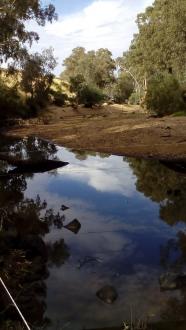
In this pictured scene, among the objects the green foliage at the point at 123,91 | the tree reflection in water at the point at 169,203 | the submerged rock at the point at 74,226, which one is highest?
the green foliage at the point at 123,91

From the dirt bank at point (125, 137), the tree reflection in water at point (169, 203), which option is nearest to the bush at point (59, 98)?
the dirt bank at point (125, 137)

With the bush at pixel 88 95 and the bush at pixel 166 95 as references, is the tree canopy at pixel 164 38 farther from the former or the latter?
the bush at pixel 88 95

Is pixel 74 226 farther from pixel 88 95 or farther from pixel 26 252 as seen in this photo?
pixel 88 95

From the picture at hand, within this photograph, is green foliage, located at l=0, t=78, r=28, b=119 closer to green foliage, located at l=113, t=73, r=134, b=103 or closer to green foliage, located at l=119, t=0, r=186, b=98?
green foliage, located at l=119, t=0, r=186, b=98

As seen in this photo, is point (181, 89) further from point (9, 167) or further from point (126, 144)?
point (9, 167)

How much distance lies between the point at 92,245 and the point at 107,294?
2729mm

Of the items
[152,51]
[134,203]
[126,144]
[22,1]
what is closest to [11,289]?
[134,203]

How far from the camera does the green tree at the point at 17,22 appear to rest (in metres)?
30.7

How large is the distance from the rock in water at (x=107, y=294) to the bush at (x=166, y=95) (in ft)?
108

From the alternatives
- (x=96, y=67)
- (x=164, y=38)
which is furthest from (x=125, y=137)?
(x=96, y=67)

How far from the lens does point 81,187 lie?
16.9 metres

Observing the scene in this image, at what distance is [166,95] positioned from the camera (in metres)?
39.9

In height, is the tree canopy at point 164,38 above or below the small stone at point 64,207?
above

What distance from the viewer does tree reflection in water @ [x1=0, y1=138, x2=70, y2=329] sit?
7.09 meters
